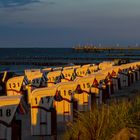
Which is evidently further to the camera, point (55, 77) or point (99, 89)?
point (55, 77)

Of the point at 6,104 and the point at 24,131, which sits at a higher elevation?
the point at 6,104

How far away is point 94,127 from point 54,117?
9.05ft

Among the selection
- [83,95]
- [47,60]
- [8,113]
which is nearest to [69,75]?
[83,95]

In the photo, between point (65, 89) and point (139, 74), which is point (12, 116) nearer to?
point (65, 89)

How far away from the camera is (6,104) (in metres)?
10.1

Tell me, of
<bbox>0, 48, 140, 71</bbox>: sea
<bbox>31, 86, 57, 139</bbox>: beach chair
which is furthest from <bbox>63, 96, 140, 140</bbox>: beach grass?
<bbox>0, 48, 140, 71</bbox>: sea

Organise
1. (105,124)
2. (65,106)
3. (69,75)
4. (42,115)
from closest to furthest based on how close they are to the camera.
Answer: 1. (105,124)
2. (42,115)
3. (65,106)
4. (69,75)

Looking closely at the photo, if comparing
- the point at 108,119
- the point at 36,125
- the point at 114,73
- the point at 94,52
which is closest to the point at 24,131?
the point at 36,125

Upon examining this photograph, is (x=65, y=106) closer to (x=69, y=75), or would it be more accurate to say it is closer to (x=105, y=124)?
(x=105, y=124)

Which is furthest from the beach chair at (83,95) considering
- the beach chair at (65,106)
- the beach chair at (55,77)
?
the beach chair at (55,77)

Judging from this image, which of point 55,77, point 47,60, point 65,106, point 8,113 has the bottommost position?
point 47,60

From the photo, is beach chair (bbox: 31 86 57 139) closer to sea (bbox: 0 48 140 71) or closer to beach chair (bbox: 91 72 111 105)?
beach chair (bbox: 91 72 111 105)

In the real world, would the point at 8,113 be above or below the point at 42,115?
above

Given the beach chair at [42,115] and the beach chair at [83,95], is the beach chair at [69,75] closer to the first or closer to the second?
the beach chair at [83,95]
